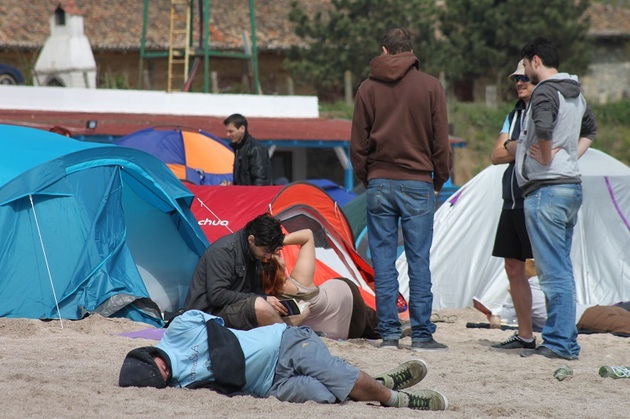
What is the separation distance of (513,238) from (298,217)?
251 cm

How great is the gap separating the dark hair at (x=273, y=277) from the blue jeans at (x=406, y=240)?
0.66 meters

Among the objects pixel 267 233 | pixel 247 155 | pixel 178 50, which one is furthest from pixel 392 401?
pixel 178 50

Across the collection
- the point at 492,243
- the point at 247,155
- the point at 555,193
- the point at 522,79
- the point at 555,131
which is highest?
the point at 522,79

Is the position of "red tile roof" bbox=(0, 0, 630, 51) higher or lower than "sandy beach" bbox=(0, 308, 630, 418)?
higher

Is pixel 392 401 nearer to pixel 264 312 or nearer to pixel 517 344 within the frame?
pixel 264 312

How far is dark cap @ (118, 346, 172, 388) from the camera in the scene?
16.4 feet

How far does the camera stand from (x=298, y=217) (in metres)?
8.91

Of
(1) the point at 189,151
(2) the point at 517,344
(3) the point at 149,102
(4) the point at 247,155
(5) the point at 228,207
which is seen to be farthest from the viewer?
(3) the point at 149,102

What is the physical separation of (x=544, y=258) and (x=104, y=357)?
2817 millimetres

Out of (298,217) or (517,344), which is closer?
(517,344)

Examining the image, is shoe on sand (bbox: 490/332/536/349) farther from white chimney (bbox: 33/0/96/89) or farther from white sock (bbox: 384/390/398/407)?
white chimney (bbox: 33/0/96/89)

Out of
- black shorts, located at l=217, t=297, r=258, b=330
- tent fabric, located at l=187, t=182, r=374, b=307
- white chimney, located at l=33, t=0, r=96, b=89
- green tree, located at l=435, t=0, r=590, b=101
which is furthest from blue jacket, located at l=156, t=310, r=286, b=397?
green tree, located at l=435, t=0, r=590, b=101

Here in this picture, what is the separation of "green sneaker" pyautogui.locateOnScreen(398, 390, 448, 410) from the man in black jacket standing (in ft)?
20.3

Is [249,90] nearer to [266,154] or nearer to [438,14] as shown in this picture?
[438,14]
